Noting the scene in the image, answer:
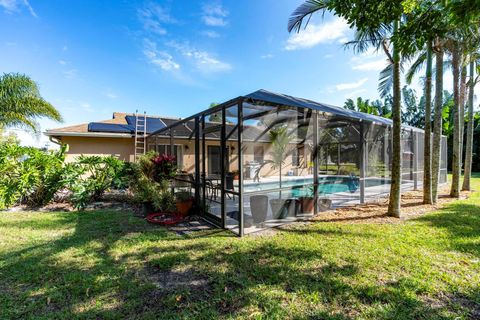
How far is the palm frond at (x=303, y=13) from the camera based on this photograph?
5923mm

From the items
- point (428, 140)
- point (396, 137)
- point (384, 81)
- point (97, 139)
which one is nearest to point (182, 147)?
point (97, 139)

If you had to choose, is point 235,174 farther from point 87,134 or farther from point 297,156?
point 87,134

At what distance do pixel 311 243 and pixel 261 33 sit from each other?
9360mm

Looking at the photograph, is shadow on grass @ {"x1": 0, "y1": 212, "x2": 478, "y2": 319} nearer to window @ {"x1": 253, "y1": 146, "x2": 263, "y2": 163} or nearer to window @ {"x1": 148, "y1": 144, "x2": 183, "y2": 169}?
window @ {"x1": 253, "y1": 146, "x2": 263, "y2": 163}

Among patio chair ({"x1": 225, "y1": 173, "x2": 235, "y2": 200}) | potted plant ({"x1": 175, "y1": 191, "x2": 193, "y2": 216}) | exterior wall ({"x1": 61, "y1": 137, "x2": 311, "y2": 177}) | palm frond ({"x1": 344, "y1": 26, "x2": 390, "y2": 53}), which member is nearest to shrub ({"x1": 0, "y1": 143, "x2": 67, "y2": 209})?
exterior wall ({"x1": 61, "y1": 137, "x2": 311, "y2": 177})

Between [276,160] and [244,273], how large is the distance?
3778 mm

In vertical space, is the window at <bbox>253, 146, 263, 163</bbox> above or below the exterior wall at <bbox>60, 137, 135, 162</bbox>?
below

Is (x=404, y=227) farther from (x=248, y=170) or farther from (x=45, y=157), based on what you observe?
(x=45, y=157)

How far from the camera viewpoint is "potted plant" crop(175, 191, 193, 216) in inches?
257

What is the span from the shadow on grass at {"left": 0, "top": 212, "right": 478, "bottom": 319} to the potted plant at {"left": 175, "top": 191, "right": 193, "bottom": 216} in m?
1.99

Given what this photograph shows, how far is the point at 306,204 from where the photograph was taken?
20.5 ft

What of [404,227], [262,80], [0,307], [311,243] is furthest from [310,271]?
[262,80]

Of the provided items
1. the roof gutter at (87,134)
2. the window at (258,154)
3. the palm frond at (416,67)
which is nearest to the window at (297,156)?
the window at (258,154)

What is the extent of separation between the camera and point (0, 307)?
258cm
